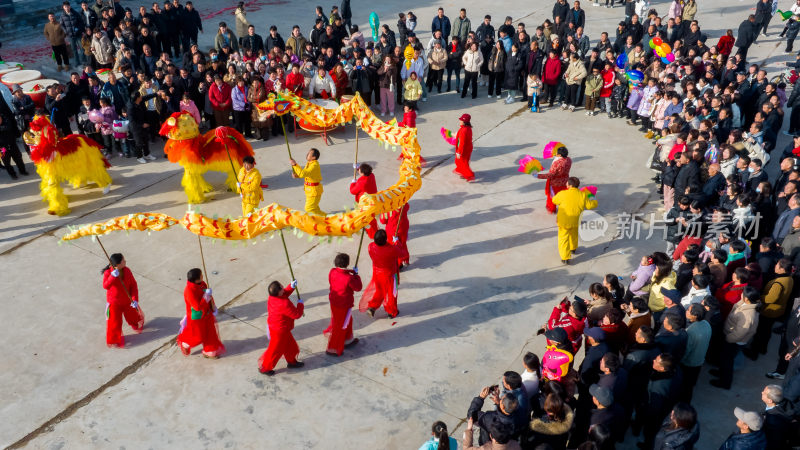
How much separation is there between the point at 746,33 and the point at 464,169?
9.65 meters

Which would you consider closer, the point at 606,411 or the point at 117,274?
the point at 606,411

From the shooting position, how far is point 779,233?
9.26 metres

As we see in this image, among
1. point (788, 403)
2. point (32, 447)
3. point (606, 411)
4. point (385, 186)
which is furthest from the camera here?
point (385, 186)

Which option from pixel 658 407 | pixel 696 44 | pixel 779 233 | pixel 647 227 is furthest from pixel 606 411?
pixel 696 44

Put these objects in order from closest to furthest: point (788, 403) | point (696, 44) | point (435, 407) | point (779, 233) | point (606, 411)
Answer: point (606, 411)
point (788, 403)
point (435, 407)
point (779, 233)
point (696, 44)

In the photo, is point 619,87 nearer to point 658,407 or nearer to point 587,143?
point 587,143

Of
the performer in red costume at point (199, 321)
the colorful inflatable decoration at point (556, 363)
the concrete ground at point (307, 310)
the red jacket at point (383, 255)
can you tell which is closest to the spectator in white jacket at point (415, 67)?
the concrete ground at point (307, 310)

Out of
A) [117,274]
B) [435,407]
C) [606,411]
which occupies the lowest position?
[435,407]

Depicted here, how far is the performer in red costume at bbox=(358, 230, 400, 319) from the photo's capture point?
8.35 m

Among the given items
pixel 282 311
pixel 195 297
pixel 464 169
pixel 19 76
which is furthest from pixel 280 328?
pixel 19 76

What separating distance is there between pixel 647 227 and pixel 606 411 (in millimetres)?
5668

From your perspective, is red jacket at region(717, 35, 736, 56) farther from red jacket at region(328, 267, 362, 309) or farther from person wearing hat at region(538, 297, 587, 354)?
red jacket at region(328, 267, 362, 309)

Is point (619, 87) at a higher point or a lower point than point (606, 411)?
higher

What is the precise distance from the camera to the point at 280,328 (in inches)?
303
